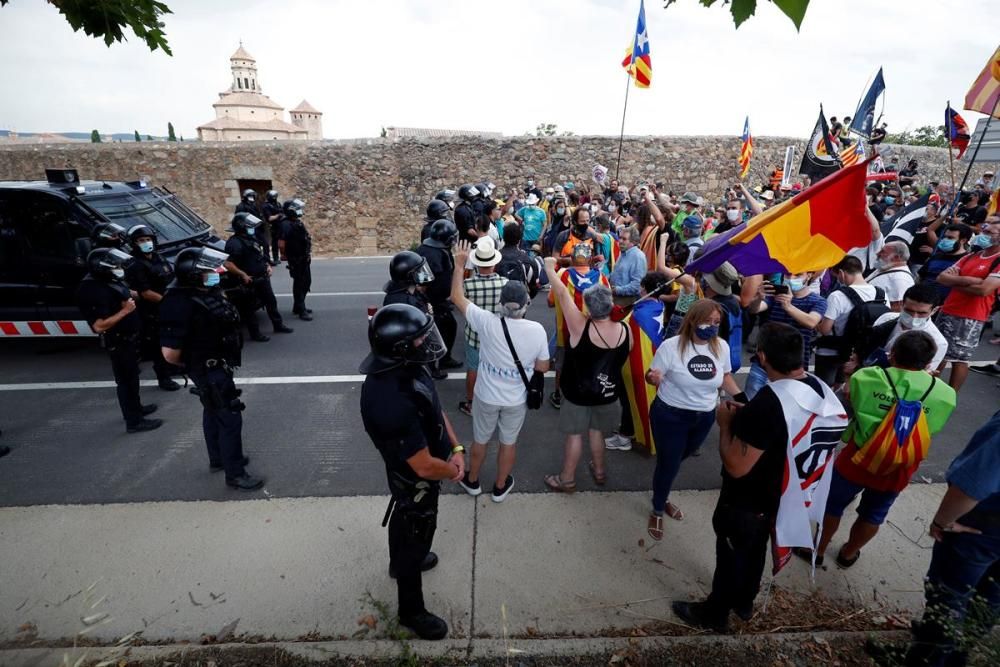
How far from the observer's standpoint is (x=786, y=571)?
3322 millimetres

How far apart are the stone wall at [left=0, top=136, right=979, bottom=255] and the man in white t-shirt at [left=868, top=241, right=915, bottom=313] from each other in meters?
11.8

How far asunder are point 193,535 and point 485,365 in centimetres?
247

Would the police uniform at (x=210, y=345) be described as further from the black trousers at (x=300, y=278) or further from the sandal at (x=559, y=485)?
the black trousers at (x=300, y=278)

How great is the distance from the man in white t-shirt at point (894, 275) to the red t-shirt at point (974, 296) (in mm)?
791

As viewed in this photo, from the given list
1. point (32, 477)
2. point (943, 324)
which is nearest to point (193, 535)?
point (32, 477)

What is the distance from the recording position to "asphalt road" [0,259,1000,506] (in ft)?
13.7

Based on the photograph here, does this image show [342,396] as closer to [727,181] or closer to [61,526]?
[61,526]

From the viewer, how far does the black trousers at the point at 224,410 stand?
384 cm

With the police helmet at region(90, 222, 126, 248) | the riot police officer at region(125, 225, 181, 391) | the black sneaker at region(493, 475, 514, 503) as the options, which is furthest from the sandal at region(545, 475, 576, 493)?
the police helmet at region(90, 222, 126, 248)

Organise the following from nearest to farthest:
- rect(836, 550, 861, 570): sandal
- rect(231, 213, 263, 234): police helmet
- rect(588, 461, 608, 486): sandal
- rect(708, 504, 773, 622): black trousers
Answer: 1. rect(708, 504, 773, 622): black trousers
2. rect(836, 550, 861, 570): sandal
3. rect(588, 461, 608, 486): sandal
4. rect(231, 213, 263, 234): police helmet

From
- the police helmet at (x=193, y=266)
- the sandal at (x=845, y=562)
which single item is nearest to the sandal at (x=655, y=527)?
the sandal at (x=845, y=562)

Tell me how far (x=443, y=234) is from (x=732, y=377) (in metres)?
3.50

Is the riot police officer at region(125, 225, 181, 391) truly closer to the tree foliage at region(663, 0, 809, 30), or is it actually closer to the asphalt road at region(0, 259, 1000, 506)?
the asphalt road at region(0, 259, 1000, 506)

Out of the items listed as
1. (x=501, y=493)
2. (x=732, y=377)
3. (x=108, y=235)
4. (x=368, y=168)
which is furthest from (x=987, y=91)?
(x=368, y=168)
